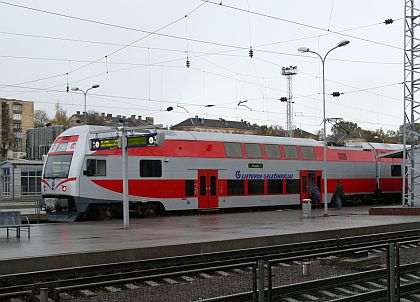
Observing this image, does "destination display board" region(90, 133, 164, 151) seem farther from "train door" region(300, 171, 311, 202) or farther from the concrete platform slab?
"train door" region(300, 171, 311, 202)

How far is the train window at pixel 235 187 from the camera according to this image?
1208 inches

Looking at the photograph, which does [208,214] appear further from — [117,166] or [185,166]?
[117,166]

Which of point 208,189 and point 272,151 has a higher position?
point 272,151

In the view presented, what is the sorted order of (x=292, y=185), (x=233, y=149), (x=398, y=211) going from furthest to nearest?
(x=292, y=185) → (x=233, y=149) → (x=398, y=211)

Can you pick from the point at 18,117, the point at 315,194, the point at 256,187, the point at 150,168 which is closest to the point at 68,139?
the point at 150,168

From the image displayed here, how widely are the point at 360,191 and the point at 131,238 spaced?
24661 mm

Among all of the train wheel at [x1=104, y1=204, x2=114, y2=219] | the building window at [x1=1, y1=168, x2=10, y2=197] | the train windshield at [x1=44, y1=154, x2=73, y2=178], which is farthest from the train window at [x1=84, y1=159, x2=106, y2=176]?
the building window at [x1=1, y1=168, x2=10, y2=197]

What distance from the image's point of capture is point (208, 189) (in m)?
29.9

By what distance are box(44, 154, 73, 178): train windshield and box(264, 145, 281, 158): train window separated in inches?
437

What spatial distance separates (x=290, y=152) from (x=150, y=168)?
376 inches

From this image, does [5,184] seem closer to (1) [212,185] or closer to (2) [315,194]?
(1) [212,185]

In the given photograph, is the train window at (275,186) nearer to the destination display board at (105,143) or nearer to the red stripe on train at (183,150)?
the red stripe on train at (183,150)

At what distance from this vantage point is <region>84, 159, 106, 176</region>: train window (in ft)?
84.4

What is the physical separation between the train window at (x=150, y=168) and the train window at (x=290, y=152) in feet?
28.4
